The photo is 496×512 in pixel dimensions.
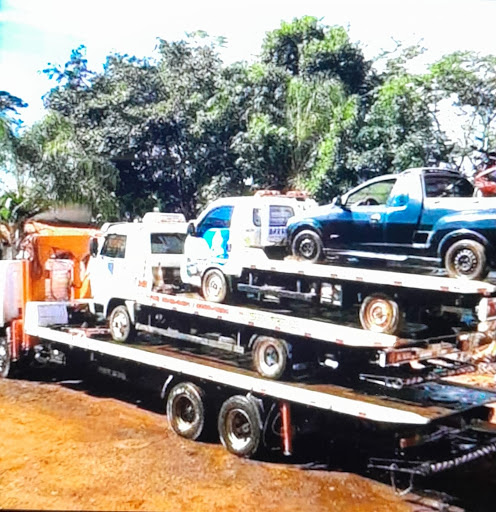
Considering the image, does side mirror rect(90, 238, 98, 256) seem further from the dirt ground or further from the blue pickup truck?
the blue pickup truck

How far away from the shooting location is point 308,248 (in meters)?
9.65

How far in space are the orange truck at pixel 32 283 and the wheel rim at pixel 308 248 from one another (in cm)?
479

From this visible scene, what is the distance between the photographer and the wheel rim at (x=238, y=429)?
8.73 meters

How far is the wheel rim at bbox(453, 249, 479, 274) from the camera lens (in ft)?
26.0

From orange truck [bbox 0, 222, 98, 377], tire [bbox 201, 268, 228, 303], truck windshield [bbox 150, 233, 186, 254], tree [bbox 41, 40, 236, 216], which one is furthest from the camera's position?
tree [bbox 41, 40, 236, 216]

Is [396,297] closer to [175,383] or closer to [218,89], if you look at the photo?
[175,383]

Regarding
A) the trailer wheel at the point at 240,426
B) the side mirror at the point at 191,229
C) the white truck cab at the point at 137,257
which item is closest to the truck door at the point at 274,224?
the side mirror at the point at 191,229

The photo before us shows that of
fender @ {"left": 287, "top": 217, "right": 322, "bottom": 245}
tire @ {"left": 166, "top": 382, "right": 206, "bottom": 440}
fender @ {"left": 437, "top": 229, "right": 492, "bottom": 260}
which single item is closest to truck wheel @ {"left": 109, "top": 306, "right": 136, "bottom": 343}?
tire @ {"left": 166, "top": 382, "right": 206, "bottom": 440}

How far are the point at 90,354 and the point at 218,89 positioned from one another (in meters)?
14.8

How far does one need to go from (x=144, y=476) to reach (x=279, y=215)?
4127mm

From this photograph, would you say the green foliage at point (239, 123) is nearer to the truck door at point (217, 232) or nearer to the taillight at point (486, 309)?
the truck door at point (217, 232)

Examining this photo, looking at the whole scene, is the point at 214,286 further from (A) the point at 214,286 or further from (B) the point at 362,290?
(B) the point at 362,290

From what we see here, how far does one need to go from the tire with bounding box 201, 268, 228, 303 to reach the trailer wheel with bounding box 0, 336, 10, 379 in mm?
4987

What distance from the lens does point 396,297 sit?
7883mm
